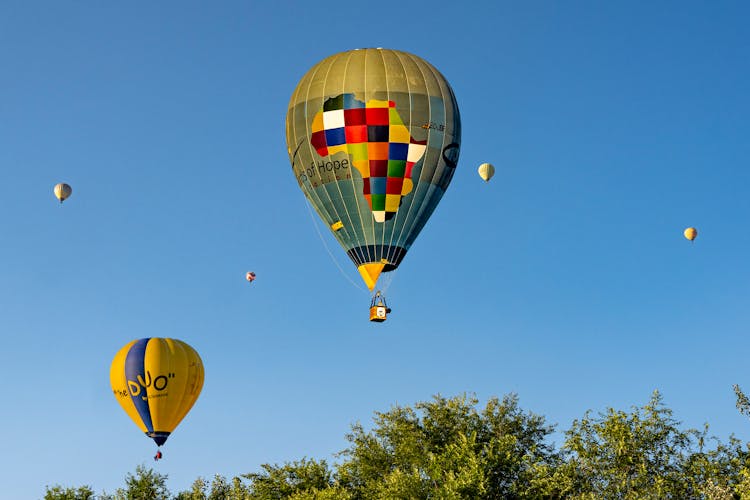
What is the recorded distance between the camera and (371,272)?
2491 inches

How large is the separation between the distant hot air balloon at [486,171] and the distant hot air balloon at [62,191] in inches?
1126

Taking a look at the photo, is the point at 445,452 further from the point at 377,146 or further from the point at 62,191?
the point at 62,191

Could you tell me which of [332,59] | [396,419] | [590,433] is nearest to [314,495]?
[396,419]

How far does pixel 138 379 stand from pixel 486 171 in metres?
25.9

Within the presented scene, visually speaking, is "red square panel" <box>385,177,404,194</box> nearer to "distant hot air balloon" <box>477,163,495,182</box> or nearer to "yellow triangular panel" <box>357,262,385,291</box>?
"yellow triangular panel" <box>357,262,385,291</box>

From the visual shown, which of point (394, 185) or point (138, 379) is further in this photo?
point (138, 379)

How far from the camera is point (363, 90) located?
2504 inches

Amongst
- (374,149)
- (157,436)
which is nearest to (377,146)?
(374,149)

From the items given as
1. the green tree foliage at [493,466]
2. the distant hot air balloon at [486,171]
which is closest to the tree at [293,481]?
the green tree foliage at [493,466]

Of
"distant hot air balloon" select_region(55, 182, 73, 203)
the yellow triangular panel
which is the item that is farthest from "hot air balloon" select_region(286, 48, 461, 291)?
"distant hot air balloon" select_region(55, 182, 73, 203)

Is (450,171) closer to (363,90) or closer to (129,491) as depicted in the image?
(363,90)

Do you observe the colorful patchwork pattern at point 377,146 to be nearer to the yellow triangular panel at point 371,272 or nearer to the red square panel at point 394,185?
the red square panel at point 394,185

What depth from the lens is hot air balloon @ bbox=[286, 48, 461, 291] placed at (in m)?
63.4

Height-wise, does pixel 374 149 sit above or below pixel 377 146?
below
